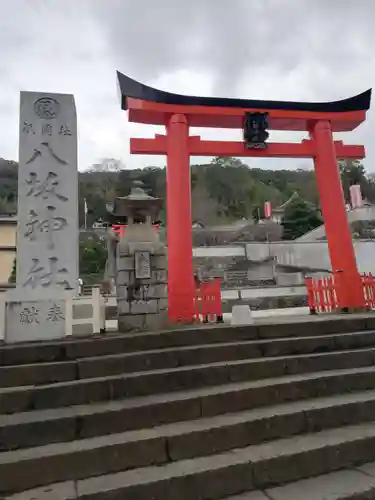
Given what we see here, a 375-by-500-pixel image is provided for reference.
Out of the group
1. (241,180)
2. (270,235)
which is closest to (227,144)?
(270,235)

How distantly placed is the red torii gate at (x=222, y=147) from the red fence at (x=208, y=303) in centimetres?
16

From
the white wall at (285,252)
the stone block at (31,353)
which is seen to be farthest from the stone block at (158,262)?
the white wall at (285,252)

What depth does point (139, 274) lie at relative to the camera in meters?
6.34

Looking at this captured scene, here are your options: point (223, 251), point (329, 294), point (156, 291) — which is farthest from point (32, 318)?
point (223, 251)

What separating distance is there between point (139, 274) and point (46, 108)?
13.2 ft

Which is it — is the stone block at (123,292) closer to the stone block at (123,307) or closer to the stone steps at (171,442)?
the stone block at (123,307)

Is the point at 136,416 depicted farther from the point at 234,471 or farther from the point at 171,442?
the point at 234,471

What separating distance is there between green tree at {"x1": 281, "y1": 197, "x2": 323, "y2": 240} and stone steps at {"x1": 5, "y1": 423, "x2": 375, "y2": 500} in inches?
1547

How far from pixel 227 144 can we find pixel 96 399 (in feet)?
24.6

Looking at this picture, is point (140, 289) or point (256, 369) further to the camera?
point (140, 289)

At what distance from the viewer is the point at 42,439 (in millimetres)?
3061

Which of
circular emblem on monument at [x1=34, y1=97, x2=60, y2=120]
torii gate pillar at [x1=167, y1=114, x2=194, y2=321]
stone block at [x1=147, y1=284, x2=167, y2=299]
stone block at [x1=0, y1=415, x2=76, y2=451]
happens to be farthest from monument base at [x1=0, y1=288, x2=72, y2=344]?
circular emblem on monument at [x1=34, y1=97, x2=60, y2=120]

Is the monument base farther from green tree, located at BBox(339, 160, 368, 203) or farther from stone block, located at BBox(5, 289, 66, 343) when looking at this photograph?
green tree, located at BBox(339, 160, 368, 203)

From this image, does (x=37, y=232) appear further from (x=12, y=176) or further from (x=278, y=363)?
(x=12, y=176)
